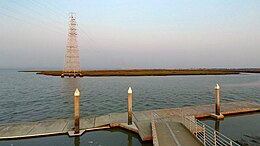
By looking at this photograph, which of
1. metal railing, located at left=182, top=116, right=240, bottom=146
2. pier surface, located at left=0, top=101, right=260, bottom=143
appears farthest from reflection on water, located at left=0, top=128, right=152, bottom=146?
metal railing, located at left=182, top=116, right=240, bottom=146

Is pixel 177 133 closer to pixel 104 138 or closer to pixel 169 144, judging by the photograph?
pixel 169 144

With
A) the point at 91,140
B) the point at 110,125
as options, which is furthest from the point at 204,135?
the point at 91,140

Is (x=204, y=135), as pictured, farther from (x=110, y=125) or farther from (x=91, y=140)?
(x=91, y=140)

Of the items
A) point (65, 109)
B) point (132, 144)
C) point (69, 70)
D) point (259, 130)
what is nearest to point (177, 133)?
point (132, 144)

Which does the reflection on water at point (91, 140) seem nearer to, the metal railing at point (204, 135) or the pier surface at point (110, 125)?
the pier surface at point (110, 125)

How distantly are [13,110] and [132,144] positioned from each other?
15.4m

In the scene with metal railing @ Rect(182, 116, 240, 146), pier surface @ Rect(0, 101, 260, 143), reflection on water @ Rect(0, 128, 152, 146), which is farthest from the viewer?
pier surface @ Rect(0, 101, 260, 143)

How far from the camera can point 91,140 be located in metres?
10.4

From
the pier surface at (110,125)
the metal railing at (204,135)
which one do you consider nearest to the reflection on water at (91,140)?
the pier surface at (110,125)

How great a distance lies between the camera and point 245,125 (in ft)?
42.1

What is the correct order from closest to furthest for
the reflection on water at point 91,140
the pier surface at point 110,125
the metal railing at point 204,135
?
the metal railing at point 204,135 → the reflection on water at point 91,140 → the pier surface at point 110,125

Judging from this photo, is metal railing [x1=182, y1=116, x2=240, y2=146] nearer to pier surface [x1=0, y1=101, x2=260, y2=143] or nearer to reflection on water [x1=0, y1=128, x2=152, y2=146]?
pier surface [x1=0, y1=101, x2=260, y2=143]

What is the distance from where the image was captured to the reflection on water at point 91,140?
Answer: 9.95 meters

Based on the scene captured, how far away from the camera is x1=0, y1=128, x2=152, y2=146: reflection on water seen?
9945mm
